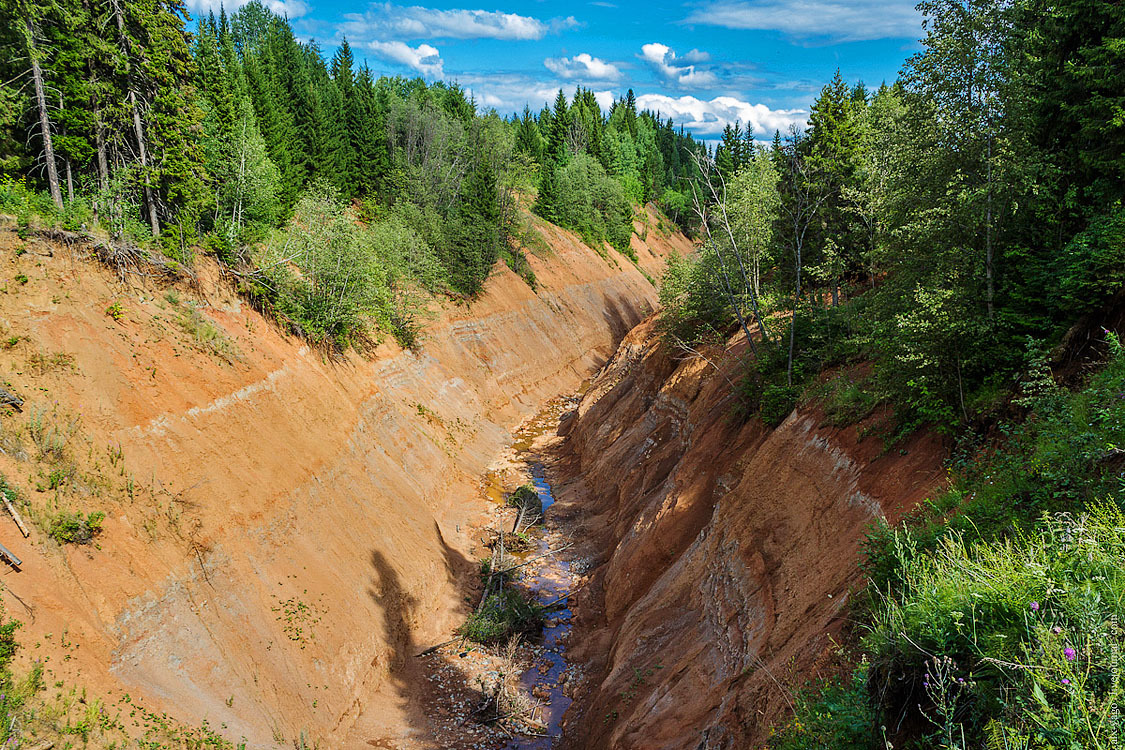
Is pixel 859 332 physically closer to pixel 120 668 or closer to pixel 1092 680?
pixel 1092 680

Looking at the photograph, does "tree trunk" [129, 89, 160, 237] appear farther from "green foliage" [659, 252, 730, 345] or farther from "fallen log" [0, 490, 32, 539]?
"green foliage" [659, 252, 730, 345]

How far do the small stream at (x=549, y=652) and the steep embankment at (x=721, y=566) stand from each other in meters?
0.76

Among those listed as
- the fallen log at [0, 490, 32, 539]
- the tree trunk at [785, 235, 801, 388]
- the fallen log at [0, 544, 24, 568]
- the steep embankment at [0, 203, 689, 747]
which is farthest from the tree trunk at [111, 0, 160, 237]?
the tree trunk at [785, 235, 801, 388]

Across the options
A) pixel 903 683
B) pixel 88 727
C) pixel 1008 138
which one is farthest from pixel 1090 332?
pixel 88 727

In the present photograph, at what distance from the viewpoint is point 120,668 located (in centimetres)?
1331

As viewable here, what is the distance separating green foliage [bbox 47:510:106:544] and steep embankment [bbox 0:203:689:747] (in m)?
0.26

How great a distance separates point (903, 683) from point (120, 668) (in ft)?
52.0

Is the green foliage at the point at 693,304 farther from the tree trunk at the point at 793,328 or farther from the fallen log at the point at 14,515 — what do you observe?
the fallen log at the point at 14,515

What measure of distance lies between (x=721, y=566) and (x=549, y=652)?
872cm

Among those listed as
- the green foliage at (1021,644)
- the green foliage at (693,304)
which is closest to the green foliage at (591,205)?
the green foliage at (693,304)

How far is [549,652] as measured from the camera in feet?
73.0

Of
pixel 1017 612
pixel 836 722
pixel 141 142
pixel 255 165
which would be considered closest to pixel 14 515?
pixel 141 142

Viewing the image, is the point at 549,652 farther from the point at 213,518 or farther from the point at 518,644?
the point at 213,518

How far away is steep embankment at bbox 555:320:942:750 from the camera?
11.9m
